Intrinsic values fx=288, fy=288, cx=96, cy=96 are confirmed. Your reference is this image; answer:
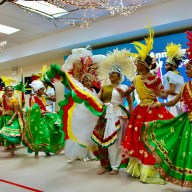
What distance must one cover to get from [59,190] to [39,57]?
7.50 meters

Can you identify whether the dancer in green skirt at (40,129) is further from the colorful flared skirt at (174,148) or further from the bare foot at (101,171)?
the colorful flared skirt at (174,148)

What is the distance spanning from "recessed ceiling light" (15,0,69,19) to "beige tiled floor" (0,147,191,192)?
11.0 ft

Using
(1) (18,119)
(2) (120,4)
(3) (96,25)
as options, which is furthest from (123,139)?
(3) (96,25)

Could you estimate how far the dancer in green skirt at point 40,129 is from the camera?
182 inches

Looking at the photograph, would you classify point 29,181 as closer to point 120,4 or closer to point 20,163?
point 20,163

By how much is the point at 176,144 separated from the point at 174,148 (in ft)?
0.13

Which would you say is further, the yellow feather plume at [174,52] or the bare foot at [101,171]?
the yellow feather plume at [174,52]

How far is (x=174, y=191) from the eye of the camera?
268 centimetres

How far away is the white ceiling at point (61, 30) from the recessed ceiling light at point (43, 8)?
0.22 metres

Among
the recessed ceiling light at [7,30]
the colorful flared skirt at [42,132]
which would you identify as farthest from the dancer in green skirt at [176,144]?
the recessed ceiling light at [7,30]

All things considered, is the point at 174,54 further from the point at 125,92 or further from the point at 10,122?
the point at 10,122

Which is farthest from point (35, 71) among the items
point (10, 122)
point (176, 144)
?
point (176, 144)

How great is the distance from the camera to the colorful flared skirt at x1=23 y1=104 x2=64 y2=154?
461cm

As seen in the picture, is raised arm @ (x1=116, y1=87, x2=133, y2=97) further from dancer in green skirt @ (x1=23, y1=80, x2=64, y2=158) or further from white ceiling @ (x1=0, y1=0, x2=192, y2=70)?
white ceiling @ (x1=0, y1=0, x2=192, y2=70)
